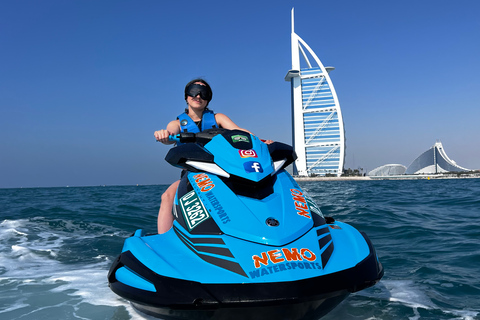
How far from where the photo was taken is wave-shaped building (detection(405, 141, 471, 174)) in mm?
100688

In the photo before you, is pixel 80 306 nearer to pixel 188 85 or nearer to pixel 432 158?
pixel 188 85

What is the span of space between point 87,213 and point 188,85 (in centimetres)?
576

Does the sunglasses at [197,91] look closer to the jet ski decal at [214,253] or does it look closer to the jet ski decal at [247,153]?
the jet ski decal at [247,153]

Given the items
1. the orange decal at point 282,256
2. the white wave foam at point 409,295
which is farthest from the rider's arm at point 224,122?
the orange decal at point 282,256

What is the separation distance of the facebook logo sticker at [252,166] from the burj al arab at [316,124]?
57.9 metres

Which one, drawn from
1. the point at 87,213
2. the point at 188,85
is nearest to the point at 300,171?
the point at 87,213

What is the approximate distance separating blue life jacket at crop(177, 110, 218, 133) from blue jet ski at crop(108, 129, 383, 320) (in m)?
0.75

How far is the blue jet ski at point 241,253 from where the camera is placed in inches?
60.7

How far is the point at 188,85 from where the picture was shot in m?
3.12

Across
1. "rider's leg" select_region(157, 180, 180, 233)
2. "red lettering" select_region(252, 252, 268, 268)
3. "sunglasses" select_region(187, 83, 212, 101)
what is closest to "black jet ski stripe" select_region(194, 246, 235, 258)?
"red lettering" select_region(252, 252, 268, 268)

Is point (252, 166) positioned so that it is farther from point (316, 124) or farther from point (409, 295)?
point (316, 124)

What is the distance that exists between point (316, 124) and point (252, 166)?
60749 mm

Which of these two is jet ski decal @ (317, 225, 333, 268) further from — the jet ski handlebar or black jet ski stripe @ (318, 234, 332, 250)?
the jet ski handlebar

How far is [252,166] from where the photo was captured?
6.98 feet
